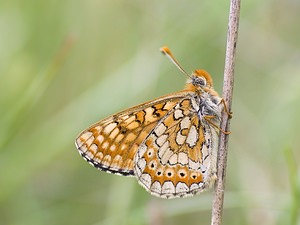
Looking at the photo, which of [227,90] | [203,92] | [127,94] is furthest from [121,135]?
[127,94]

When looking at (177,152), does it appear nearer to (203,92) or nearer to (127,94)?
Answer: (203,92)

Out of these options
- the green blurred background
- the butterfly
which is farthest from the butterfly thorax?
the green blurred background

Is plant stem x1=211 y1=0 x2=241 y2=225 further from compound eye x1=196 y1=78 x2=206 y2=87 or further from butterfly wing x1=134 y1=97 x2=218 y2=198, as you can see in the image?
compound eye x1=196 y1=78 x2=206 y2=87

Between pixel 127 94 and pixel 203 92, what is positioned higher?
pixel 127 94

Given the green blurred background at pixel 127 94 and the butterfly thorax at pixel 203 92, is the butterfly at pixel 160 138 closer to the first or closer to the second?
the butterfly thorax at pixel 203 92

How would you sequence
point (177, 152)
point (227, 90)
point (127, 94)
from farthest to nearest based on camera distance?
point (127, 94) → point (177, 152) → point (227, 90)
